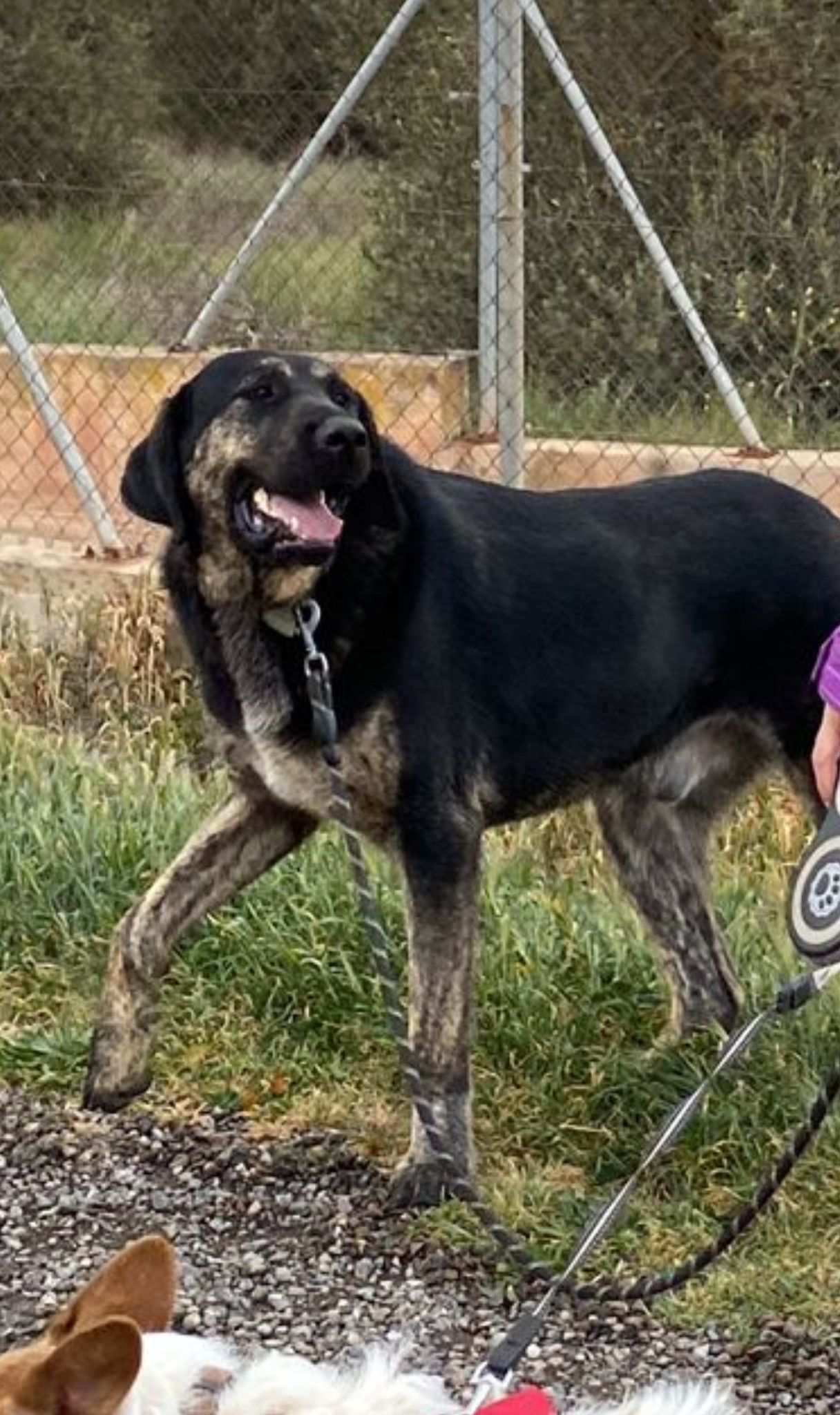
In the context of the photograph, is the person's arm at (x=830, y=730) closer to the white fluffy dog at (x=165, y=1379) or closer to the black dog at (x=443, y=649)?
the white fluffy dog at (x=165, y=1379)

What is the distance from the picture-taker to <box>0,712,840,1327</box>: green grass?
474cm

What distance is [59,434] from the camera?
351 inches

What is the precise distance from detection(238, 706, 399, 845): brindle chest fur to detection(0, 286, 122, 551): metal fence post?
3.97 meters

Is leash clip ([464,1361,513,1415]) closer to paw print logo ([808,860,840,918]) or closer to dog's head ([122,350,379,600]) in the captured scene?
paw print logo ([808,860,840,918])

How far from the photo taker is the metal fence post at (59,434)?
348 inches

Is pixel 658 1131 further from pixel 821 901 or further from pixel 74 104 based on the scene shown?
pixel 74 104

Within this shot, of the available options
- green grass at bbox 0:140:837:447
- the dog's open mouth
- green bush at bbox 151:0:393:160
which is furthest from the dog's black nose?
green bush at bbox 151:0:393:160

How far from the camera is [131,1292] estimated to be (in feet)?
8.61

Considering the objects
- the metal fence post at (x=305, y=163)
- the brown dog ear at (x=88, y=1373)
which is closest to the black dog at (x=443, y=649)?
the brown dog ear at (x=88, y=1373)

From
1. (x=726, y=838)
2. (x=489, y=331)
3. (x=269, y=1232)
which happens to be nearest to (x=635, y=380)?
(x=489, y=331)

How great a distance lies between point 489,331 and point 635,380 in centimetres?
220

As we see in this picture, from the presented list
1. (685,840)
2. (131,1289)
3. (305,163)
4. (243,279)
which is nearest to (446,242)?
(243,279)

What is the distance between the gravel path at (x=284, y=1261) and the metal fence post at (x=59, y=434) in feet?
12.8

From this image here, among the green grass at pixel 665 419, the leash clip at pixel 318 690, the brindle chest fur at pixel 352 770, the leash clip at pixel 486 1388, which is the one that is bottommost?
the green grass at pixel 665 419
